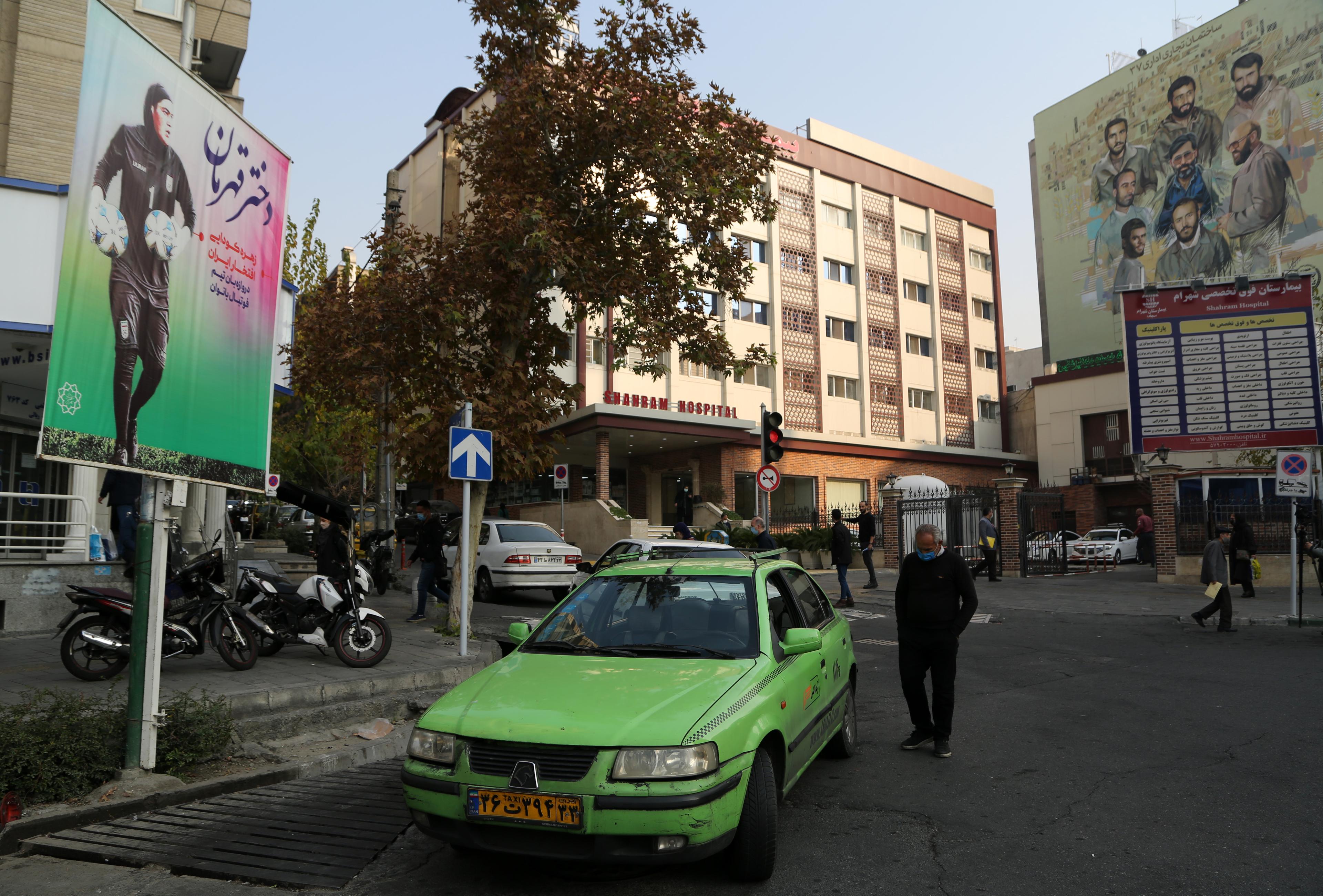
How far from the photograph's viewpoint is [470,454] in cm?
1034

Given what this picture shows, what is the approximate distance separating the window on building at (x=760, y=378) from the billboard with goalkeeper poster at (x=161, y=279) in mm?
31622

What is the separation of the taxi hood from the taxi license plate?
219mm

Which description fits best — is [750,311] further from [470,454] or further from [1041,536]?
[470,454]

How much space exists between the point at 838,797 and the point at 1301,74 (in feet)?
162

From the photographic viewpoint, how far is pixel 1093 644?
12.0 meters

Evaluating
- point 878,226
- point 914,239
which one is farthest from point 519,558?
point 914,239

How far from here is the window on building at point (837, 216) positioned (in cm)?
4244

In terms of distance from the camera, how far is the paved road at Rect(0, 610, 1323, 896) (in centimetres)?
404

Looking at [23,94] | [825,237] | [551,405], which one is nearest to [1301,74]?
[825,237]

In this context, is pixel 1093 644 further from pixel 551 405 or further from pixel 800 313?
pixel 800 313

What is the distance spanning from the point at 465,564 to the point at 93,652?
155 inches

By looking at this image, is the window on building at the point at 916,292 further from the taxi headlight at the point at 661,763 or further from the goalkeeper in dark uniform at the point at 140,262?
the taxi headlight at the point at 661,763

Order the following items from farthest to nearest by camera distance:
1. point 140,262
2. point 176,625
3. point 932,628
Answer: point 176,625 < point 932,628 < point 140,262

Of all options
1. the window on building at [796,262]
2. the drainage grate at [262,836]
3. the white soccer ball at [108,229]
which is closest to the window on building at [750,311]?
the window on building at [796,262]
